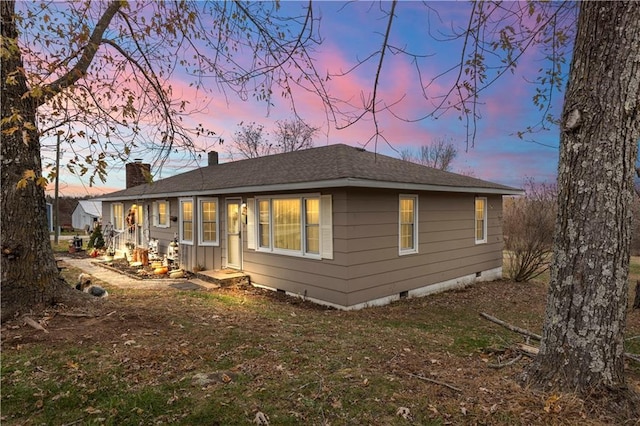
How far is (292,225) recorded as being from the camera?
8.74 meters

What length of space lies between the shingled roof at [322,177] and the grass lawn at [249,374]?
256 cm

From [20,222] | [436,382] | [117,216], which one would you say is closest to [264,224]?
[20,222]

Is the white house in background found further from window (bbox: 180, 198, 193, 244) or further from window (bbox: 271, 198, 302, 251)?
window (bbox: 271, 198, 302, 251)

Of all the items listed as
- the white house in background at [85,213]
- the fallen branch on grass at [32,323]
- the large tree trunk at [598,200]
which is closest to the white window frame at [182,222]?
the fallen branch on grass at [32,323]

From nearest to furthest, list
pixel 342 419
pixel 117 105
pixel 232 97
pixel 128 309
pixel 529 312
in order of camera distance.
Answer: pixel 342 419, pixel 232 97, pixel 117 105, pixel 128 309, pixel 529 312

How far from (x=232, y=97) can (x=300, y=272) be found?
4809mm

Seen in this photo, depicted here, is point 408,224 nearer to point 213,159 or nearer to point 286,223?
point 286,223

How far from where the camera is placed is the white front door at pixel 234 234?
1027 cm

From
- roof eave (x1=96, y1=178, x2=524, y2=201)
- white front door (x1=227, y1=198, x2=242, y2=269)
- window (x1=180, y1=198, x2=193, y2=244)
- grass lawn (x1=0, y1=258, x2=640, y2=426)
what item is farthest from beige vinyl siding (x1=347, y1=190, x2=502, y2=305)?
window (x1=180, y1=198, x2=193, y2=244)

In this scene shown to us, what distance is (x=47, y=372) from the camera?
11.4 feet

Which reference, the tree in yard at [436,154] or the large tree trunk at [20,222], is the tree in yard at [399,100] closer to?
the large tree trunk at [20,222]

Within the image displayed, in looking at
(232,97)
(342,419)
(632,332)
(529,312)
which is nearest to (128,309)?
(232,97)

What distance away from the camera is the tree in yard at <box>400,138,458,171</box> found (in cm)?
3219

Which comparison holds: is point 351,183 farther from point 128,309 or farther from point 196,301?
point 128,309
